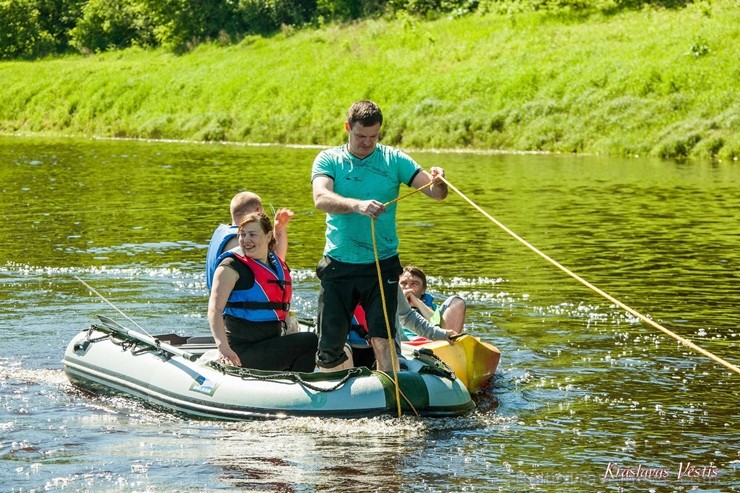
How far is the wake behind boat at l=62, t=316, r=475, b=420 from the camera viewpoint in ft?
27.1

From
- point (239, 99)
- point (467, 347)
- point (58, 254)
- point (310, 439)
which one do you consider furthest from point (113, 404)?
point (239, 99)

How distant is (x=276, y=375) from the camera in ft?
27.8

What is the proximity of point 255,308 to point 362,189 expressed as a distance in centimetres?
129

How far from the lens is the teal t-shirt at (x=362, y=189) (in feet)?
26.3

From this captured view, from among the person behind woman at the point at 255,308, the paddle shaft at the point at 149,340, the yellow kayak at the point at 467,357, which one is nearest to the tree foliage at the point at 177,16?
the yellow kayak at the point at 467,357

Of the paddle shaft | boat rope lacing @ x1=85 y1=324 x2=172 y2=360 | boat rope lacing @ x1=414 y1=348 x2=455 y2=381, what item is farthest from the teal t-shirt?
boat rope lacing @ x1=85 y1=324 x2=172 y2=360

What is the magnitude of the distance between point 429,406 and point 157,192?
16.4 m

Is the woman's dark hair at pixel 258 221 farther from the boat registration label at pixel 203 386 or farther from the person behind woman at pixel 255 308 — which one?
the boat registration label at pixel 203 386

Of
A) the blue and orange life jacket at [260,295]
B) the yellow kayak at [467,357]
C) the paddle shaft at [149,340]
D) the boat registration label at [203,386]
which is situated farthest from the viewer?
the yellow kayak at [467,357]

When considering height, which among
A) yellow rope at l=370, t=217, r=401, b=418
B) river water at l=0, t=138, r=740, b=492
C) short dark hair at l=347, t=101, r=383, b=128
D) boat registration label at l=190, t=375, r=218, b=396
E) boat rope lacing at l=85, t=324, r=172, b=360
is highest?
short dark hair at l=347, t=101, r=383, b=128

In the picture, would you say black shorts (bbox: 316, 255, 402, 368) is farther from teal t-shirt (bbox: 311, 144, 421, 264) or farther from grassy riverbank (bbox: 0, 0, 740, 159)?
grassy riverbank (bbox: 0, 0, 740, 159)

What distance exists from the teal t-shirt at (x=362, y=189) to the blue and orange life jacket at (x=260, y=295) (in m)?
0.78

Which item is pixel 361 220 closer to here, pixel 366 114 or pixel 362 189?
pixel 362 189

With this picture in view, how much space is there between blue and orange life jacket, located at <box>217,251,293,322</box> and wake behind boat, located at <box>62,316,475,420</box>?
0.40 meters
